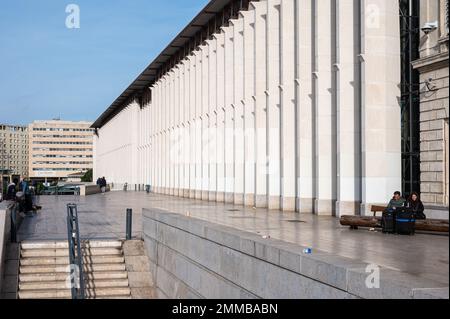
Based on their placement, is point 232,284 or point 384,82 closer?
point 232,284

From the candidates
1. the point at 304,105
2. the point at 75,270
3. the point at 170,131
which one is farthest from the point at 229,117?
the point at 75,270

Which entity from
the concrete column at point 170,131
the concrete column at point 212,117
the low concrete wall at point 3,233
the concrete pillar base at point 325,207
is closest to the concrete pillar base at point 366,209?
the concrete pillar base at point 325,207

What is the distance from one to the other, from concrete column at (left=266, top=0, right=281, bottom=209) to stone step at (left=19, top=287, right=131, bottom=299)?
14280 mm

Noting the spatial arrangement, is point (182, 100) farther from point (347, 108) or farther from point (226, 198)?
point (347, 108)

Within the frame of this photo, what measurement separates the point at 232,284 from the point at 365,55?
40.5ft

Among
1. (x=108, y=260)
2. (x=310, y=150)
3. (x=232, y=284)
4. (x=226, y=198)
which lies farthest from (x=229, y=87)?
(x=232, y=284)

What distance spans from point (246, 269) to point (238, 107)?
84.9 feet

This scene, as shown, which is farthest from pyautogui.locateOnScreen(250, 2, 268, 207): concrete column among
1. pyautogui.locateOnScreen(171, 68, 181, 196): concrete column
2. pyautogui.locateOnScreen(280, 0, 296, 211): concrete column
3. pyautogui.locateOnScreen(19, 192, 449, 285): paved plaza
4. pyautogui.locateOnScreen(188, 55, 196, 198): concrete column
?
pyautogui.locateOnScreen(171, 68, 181, 196): concrete column

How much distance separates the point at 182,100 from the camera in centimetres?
5219

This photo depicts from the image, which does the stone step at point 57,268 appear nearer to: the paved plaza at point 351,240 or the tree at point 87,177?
the paved plaza at point 351,240

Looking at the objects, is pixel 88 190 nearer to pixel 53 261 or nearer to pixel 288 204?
pixel 288 204

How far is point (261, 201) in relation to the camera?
31500 mm

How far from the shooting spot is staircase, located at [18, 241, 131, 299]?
15.6 meters

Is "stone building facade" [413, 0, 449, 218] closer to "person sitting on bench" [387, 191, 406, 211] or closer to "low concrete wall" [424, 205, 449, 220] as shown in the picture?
"low concrete wall" [424, 205, 449, 220]
